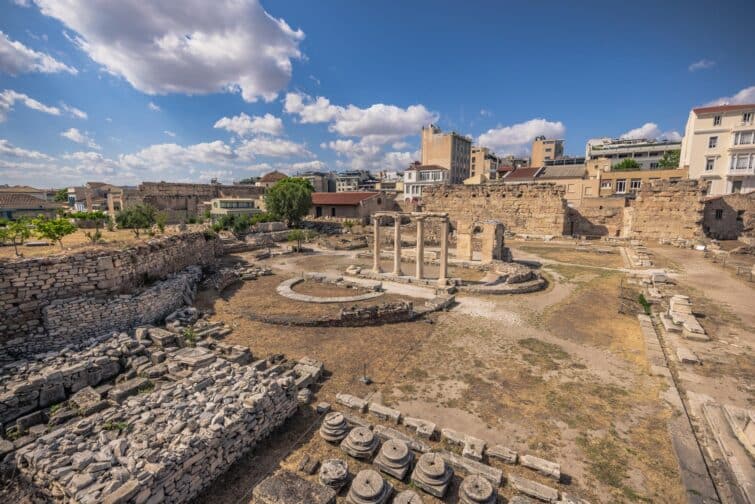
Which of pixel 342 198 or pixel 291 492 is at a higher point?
pixel 342 198

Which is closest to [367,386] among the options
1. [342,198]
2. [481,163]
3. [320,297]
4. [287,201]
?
[320,297]

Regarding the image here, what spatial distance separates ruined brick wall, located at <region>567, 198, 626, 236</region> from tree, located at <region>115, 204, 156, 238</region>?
1551 inches

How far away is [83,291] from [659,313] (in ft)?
70.3

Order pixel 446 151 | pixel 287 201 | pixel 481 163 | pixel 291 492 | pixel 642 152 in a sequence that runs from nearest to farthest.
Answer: pixel 291 492, pixel 287 201, pixel 642 152, pixel 446 151, pixel 481 163

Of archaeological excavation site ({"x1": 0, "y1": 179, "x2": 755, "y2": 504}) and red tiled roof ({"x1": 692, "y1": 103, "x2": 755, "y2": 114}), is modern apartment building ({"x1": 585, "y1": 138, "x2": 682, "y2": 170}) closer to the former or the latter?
red tiled roof ({"x1": 692, "y1": 103, "x2": 755, "y2": 114})

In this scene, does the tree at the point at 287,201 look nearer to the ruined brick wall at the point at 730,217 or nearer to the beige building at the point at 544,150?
the ruined brick wall at the point at 730,217

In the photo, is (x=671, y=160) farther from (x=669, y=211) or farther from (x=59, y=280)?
(x=59, y=280)

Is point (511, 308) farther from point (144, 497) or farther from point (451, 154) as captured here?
point (451, 154)

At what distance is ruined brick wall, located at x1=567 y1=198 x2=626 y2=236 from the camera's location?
34406 mm

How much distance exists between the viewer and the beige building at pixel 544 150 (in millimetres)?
75562

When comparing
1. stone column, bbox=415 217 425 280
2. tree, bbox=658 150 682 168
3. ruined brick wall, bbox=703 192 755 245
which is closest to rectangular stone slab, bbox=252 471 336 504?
stone column, bbox=415 217 425 280

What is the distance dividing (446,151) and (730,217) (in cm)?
4565

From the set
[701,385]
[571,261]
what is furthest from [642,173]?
[701,385]

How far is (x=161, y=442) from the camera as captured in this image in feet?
19.6
